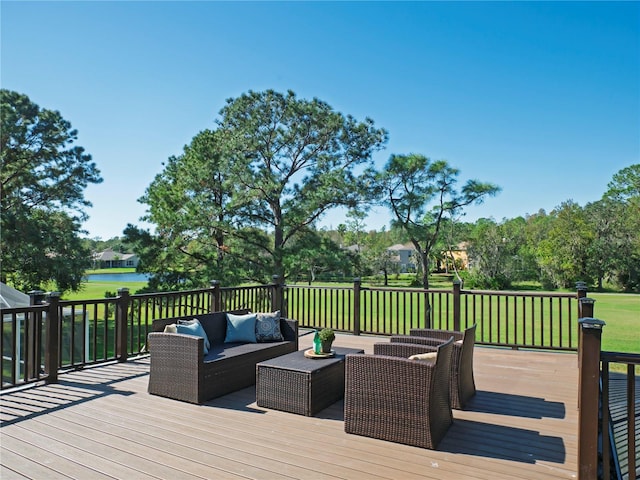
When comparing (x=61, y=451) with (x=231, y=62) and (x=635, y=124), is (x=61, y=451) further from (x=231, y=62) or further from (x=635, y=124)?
(x=635, y=124)

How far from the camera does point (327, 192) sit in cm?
1370

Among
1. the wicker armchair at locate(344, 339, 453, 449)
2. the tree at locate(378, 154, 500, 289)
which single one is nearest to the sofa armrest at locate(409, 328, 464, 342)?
the wicker armchair at locate(344, 339, 453, 449)

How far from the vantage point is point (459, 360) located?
3.56 metres

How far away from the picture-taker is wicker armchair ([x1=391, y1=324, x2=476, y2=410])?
3.58m

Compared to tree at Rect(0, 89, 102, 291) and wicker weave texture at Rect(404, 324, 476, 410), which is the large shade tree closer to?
tree at Rect(0, 89, 102, 291)

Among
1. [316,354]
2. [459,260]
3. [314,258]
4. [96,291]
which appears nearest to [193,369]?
[316,354]

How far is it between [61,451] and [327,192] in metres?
11.5

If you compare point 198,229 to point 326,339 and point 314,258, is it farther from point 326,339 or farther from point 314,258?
point 326,339

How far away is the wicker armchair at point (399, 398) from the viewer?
2812mm

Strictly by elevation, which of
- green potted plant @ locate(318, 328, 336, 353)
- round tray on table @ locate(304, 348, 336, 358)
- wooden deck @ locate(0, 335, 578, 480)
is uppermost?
green potted plant @ locate(318, 328, 336, 353)

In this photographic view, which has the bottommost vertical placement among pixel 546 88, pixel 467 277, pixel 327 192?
pixel 467 277

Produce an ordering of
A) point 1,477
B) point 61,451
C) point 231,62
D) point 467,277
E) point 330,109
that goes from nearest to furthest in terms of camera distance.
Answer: point 1,477, point 61,451, point 231,62, point 330,109, point 467,277

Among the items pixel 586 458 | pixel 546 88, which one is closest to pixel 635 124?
pixel 546 88

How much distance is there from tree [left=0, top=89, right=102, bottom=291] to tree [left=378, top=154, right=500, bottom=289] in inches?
456
